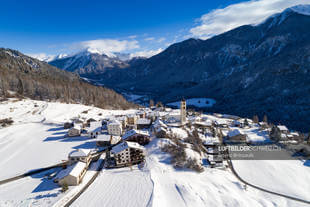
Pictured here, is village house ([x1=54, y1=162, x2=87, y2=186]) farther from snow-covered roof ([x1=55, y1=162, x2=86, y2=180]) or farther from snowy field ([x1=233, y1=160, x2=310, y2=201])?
snowy field ([x1=233, y1=160, x2=310, y2=201])

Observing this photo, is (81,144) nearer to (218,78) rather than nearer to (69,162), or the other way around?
(69,162)

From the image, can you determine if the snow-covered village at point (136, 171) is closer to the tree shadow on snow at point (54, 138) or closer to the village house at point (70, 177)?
the village house at point (70, 177)

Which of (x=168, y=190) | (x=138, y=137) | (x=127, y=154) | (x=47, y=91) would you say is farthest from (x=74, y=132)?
(x=47, y=91)

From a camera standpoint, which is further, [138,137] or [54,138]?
[54,138]

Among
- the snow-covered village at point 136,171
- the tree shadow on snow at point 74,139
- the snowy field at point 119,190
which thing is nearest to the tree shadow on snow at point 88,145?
the snow-covered village at point 136,171

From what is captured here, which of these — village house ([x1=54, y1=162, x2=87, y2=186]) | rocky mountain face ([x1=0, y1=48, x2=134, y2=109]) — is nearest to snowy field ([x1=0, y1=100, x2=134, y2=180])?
village house ([x1=54, y1=162, x2=87, y2=186])

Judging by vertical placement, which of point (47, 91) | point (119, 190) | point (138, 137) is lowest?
point (119, 190)

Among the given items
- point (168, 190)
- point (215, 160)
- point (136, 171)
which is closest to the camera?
point (168, 190)

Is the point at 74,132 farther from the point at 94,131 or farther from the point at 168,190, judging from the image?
the point at 168,190
